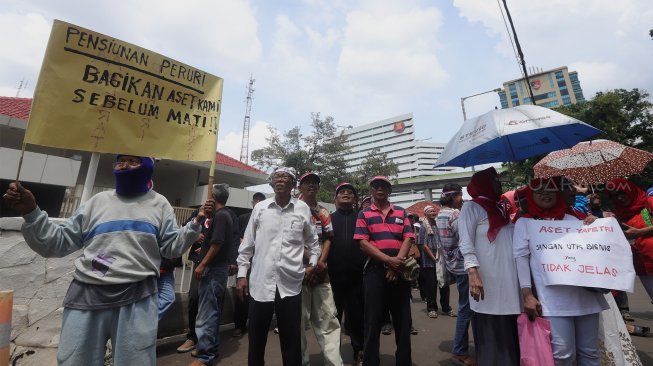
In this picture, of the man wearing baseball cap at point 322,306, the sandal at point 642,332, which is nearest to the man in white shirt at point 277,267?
the man wearing baseball cap at point 322,306

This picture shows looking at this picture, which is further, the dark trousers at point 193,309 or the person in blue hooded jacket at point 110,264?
the dark trousers at point 193,309

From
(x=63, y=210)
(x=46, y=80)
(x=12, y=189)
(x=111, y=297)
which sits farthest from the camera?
(x=63, y=210)

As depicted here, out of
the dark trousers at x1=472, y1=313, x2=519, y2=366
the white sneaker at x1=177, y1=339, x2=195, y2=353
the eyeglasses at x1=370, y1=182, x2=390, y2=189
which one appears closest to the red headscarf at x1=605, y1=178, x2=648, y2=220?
the dark trousers at x1=472, y1=313, x2=519, y2=366

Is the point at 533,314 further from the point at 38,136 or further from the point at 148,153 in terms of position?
the point at 38,136

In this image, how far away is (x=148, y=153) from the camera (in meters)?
2.45

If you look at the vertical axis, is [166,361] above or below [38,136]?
below

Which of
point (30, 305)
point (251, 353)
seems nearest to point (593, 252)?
point (251, 353)

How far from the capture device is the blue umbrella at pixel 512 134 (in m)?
2.88

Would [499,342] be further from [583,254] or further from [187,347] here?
[187,347]

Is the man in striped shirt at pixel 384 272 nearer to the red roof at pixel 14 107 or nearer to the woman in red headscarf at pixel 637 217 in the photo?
the woman in red headscarf at pixel 637 217

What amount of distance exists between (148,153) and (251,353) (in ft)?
5.92

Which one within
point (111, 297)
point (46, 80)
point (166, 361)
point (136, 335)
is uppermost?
point (46, 80)

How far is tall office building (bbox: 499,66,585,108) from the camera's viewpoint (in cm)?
8575

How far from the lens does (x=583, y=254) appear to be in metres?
2.40
